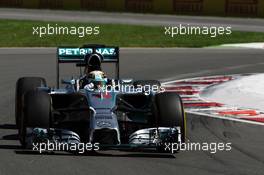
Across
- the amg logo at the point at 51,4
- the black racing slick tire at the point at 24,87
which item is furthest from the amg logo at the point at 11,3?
the black racing slick tire at the point at 24,87

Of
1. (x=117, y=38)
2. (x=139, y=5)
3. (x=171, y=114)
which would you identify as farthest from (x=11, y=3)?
(x=171, y=114)

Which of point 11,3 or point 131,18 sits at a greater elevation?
point 11,3

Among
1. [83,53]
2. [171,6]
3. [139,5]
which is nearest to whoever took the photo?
[83,53]

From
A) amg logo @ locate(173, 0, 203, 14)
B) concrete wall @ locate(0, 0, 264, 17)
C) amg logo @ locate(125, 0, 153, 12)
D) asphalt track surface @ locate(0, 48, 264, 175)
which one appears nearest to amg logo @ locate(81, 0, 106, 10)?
concrete wall @ locate(0, 0, 264, 17)

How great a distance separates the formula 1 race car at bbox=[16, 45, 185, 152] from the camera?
10984 millimetres

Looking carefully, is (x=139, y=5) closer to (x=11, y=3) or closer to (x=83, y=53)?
(x=11, y=3)

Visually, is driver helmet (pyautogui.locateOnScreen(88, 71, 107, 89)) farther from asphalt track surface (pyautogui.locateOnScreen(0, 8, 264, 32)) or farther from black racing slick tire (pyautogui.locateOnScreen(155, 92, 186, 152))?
asphalt track surface (pyautogui.locateOnScreen(0, 8, 264, 32))

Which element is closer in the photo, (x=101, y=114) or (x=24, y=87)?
(x=101, y=114)

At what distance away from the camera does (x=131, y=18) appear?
3959 centimetres

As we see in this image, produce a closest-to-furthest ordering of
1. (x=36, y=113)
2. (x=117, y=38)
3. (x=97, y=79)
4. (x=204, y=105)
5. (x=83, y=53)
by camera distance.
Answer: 1. (x=36, y=113)
2. (x=97, y=79)
3. (x=83, y=53)
4. (x=204, y=105)
5. (x=117, y=38)

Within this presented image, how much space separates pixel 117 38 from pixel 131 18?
776 cm

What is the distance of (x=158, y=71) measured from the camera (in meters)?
22.5

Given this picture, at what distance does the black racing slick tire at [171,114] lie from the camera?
36.7 feet

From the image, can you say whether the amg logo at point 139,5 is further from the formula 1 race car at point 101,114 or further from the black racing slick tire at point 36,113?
the black racing slick tire at point 36,113
